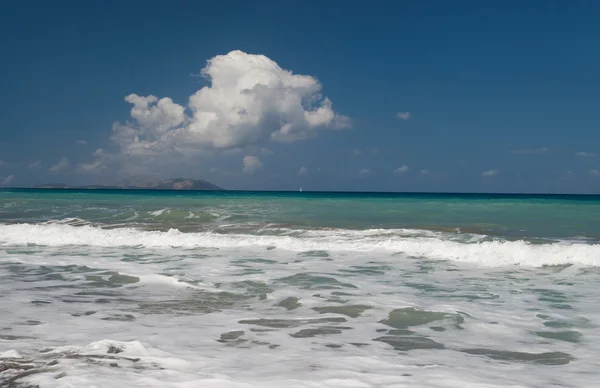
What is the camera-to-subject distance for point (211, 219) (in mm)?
25984

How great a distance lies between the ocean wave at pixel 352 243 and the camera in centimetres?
1358

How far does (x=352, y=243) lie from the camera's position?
16.2m

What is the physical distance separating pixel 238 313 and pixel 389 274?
481cm

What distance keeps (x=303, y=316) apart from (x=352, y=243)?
909cm

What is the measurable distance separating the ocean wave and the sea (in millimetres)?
99

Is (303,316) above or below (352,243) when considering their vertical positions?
below

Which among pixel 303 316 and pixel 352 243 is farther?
pixel 352 243

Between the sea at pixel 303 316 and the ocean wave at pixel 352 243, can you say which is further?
the ocean wave at pixel 352 243

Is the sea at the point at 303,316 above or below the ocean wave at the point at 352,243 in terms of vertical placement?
below

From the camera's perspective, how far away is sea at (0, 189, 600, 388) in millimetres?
4762

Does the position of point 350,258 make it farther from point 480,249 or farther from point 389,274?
point 480,249

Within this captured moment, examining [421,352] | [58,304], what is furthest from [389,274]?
[58,304]

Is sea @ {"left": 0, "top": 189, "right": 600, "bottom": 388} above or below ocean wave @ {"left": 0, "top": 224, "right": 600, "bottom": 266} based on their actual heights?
below

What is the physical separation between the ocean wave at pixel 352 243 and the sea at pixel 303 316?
0.32ft
